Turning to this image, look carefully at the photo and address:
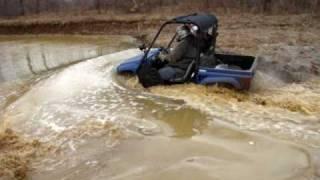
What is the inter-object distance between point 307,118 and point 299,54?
4700 mm

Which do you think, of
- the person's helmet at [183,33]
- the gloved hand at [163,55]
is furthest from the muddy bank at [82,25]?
the person's helmet at [183,33]

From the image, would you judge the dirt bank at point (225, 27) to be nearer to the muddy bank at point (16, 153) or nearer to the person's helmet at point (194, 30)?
the person's helmet at point (194, 30)

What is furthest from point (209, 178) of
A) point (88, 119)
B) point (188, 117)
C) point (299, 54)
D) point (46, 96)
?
point (299, 54)

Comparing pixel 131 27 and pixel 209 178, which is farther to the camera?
pixel 131 27

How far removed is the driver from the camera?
8.89m

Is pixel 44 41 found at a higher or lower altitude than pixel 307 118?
lower

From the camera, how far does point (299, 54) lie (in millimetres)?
11812

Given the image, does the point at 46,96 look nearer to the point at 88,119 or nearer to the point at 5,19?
the point at 88,119

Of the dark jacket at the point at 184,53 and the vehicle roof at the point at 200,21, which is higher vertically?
the vehicle roof at the point at 200,21

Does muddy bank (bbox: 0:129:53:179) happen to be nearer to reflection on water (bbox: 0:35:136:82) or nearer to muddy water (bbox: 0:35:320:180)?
muddy water (bbox: 0:35:320:180)

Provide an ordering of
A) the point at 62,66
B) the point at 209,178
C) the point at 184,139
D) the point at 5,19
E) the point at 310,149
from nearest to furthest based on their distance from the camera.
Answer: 1. the point at 209,178
2. the point at 310,149
3. the point at 184,139
4. the point at 62,66
5. the point at 5,19

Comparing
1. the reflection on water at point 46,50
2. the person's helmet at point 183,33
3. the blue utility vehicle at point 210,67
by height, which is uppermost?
the person's helmet at point 183,33

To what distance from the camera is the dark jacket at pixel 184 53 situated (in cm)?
890

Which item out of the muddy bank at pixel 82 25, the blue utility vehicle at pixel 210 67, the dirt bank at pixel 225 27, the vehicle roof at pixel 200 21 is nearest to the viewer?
the blue utility vehicle at pixel 210 67
